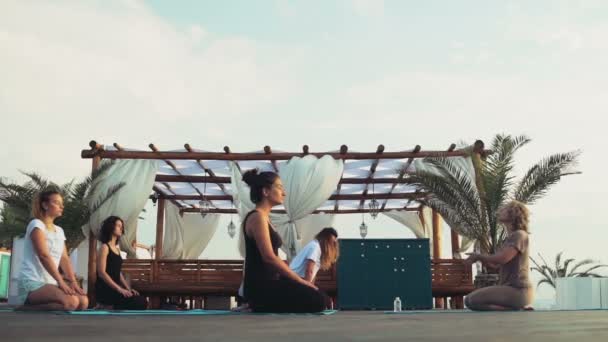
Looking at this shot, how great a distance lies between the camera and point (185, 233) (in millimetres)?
21688

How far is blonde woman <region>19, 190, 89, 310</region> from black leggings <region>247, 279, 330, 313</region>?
1902 millimetres

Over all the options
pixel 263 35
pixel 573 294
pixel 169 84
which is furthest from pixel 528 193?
pixel 169 84

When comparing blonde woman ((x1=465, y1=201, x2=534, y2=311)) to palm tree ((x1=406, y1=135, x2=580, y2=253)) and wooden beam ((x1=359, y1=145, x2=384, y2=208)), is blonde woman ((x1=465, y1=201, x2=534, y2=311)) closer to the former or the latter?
palm tree ((x1=406, y1=135, x2=580, y2=253))

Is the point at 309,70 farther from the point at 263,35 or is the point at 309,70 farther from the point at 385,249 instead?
the point at 385,249

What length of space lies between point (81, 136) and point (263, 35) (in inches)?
222

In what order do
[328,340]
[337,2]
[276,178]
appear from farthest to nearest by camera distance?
[337,2], [276,178], [328,340]

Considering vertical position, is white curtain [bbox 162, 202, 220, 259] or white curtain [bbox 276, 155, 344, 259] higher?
white curtain [bbox 276, 155, 344, 259]

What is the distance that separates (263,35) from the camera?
468 inches

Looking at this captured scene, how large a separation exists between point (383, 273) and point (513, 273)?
223 inches

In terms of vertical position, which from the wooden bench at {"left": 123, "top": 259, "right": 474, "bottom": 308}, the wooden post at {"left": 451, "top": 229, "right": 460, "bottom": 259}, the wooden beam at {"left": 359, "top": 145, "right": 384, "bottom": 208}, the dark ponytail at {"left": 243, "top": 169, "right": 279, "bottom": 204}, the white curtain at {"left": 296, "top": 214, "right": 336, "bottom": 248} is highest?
the wooden beam at {"left": 359, "top": 145, "right": 384, "bottom": 208}

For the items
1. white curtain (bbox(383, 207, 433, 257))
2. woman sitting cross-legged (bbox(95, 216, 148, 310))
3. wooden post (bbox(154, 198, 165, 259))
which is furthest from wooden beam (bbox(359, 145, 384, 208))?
woman sitting cross-legged (bbox(95, 216, 148, 310))

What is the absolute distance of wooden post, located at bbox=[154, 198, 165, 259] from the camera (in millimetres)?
18859

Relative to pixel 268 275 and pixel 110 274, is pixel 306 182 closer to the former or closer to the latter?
pixel 110 274

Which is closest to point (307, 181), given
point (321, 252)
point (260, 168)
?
point (260, 168)
